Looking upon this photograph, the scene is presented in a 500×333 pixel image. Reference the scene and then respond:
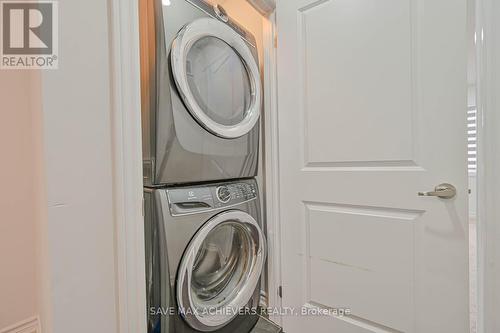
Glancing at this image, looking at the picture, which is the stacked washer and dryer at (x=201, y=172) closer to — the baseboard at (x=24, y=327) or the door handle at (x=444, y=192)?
the baseboard at (x=24, y=327)

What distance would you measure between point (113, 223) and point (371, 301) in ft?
3.49

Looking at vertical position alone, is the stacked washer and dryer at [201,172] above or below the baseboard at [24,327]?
above

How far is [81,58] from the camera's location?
528 millimetres

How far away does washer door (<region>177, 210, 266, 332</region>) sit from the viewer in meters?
1.00

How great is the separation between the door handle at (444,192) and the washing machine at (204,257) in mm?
777

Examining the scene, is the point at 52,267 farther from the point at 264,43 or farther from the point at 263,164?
the point at 264,43

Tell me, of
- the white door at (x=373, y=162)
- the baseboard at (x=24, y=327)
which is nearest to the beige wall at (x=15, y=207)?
the baseboard at (x=24, y=327)

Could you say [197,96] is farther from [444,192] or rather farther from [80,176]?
[444,192]

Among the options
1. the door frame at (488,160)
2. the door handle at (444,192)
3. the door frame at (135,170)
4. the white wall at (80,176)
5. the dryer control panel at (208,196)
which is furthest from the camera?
the dryer control panel at (208,196)
